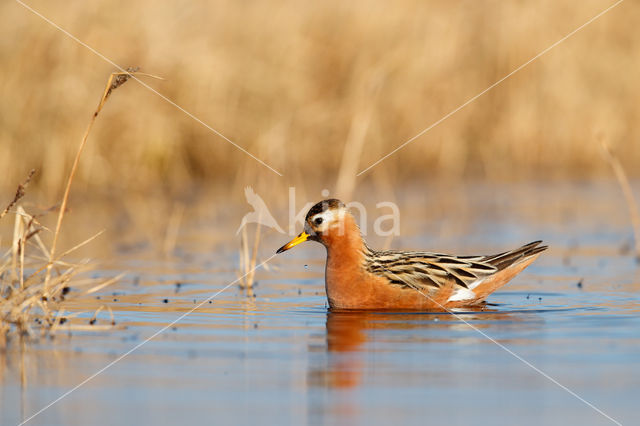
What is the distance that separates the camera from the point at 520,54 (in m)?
21.3

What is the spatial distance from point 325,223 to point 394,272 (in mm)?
789

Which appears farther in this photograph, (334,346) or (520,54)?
(520,54)

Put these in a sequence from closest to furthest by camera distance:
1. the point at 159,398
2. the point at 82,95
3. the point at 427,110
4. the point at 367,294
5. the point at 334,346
Result: the point at 159,398 < the point at 334,346 < the point at 367,294 < the point at 82,95 < the point at 427,110

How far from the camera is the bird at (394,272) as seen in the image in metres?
9.47

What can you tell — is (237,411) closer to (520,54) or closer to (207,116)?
(207,116)

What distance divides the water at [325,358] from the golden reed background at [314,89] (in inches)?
273

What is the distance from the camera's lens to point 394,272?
9688mm

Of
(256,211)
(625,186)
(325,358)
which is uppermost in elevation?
(256,211)

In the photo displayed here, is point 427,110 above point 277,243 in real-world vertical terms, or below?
above

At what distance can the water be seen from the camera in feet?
18.6

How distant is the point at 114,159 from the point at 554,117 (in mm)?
8644

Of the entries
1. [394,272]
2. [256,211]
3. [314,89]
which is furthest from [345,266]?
[314,89]

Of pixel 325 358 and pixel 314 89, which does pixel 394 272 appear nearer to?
pixel 325 358

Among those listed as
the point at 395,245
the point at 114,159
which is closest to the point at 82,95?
the point at 114,159
